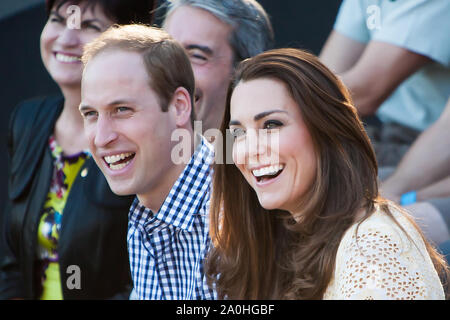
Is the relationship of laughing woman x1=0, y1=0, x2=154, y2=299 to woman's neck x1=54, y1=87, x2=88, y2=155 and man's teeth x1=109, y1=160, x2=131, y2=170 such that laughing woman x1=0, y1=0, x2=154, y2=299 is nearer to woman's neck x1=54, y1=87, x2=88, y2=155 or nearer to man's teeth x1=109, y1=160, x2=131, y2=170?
woman's neck x1=54, y1=87, x2=88, y2=155

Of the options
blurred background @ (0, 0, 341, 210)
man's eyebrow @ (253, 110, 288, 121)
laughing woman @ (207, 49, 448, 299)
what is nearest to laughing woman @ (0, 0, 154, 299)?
laughing woman @ (207, 49, 448, 299)

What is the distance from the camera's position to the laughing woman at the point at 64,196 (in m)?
2.46

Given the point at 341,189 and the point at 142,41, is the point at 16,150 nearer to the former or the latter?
the point at 142,41

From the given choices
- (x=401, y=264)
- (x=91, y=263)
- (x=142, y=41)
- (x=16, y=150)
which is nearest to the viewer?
(x=401, y=264)

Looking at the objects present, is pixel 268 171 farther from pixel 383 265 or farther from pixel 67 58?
pixel 67 58

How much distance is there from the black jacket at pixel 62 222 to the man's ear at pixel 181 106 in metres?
0.42

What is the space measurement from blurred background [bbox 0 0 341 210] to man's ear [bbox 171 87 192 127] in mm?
1830

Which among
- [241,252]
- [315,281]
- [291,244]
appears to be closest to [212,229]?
[241,252]

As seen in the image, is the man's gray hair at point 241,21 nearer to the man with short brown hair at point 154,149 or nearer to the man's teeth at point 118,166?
the man with short brown hair at point 154,149

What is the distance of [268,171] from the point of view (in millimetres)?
1834

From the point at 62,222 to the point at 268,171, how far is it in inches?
38.9

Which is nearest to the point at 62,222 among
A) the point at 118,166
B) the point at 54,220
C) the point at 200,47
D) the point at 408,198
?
the point at 54,220

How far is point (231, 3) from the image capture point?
262 cm

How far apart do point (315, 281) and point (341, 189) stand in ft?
0.76
